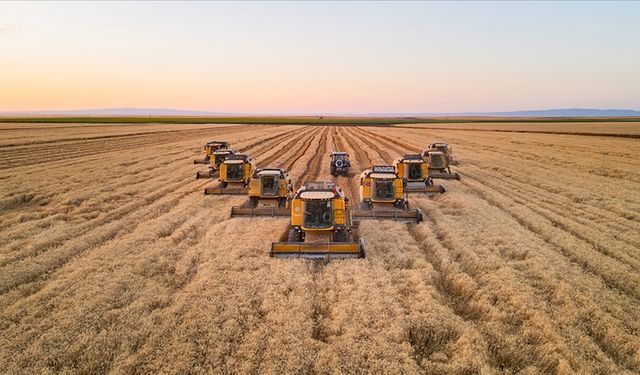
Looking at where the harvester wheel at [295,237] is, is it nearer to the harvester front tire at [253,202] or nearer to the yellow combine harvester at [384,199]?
the yellow combine harvester at [384,199]

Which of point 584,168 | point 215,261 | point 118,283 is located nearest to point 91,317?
point 118,283

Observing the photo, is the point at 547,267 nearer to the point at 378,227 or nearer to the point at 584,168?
the point at 378,227

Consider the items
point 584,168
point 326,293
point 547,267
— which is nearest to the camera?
point 326,293

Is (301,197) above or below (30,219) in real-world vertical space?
above

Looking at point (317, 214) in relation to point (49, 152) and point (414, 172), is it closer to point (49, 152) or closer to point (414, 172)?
point (414, 172)

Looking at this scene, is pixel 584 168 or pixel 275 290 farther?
pixel 584 168

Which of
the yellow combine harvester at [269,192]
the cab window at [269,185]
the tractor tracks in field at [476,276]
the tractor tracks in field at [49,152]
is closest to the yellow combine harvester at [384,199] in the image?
the tractor tracks in field at [476,276]
